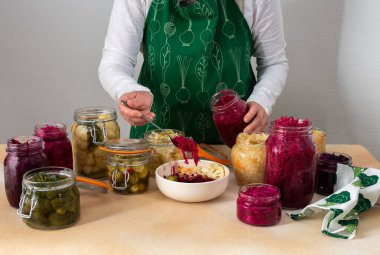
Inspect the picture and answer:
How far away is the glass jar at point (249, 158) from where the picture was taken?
1215mm

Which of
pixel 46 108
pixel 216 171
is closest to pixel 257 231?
pixel 216 171

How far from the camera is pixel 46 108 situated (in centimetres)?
238

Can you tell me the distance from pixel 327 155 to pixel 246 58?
1.80 feet

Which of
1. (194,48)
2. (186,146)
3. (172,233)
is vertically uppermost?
(194,48)

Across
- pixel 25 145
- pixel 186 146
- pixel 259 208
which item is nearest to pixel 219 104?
pixel 186 146

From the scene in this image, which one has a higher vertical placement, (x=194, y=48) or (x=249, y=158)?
(x=194, y=48)

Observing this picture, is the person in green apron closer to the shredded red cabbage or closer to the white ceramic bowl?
the shredded red cabbage

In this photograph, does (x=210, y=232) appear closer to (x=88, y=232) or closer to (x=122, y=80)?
(x=88, y=232)

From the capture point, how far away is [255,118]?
4.55 ft

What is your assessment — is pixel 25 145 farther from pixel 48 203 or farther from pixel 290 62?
pixel 290 62

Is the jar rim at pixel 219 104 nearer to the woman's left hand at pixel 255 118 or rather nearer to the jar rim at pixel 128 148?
the woman's left hand at pixel 255 118

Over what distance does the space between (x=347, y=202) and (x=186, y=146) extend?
43cm

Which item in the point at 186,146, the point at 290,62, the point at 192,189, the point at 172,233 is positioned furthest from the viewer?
the point at 290,62

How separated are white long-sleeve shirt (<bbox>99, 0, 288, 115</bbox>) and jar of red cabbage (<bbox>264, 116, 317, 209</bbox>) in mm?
438
